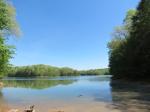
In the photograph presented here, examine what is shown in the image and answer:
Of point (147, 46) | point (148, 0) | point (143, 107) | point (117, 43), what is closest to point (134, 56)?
point (147, 46)

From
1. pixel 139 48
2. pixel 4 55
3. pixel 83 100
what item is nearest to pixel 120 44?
pixel 139 48

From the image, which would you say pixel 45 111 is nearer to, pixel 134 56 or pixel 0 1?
pixel 0 1

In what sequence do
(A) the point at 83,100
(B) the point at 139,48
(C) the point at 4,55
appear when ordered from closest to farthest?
(C) the point at 4,55 < (A) the point at 83,100 < (B) the point at 139,48

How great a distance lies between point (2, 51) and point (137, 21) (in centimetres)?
3319

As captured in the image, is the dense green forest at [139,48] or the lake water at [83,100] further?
the dense green forest at [139,48]

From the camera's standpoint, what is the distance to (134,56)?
48031 millimetres

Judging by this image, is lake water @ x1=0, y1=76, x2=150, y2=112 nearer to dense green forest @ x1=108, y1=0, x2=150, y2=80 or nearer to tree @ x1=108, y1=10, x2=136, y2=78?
dense green forest @ x1=108, y1=0, x2=150, y2=80

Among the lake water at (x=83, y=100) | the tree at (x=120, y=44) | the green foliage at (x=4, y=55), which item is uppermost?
the tree at (x=120, y=44)

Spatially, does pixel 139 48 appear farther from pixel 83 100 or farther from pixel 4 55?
pixel 4 55

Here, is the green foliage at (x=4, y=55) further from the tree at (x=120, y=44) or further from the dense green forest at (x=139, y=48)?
the tree at (x=120, y=44)

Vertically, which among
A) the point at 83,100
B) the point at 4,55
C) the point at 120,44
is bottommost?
the point at 83,100

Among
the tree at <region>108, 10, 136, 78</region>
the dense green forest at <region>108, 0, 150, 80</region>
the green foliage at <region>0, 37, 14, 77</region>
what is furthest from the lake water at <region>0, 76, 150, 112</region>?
the tree at <region>108, 10, 136, 78</region>

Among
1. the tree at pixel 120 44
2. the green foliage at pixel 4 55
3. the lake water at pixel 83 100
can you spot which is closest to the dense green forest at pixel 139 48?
the tree at pixel 120 44

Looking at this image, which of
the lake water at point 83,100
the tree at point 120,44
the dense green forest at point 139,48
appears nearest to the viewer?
the lake water at point 83,100
